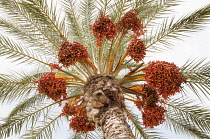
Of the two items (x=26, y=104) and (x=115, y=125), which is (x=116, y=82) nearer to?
(x=115, y=125)

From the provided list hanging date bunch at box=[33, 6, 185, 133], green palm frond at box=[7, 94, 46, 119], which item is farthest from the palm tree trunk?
green palm frond at box=[7, 94, 46, 119]

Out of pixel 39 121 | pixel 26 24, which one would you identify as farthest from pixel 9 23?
pixel 39 121

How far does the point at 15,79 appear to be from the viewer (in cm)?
632

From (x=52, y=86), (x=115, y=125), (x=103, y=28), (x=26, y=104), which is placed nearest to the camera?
(x=115, y=125)

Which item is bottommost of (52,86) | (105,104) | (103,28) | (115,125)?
(115,125)

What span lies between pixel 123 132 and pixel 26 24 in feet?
14.8

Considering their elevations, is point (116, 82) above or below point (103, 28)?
below

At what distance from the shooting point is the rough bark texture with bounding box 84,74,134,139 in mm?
4367

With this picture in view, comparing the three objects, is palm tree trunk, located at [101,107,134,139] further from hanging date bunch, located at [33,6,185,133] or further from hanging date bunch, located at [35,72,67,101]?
hanging date bunch, located at [35,72,67,101]

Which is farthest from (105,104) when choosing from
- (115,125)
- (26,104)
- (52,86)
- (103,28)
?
(26,104)

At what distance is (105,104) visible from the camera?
489 cm

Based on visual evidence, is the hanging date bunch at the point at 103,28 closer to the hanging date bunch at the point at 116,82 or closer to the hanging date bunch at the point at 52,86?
the hanging date bunch at the point at 116,82

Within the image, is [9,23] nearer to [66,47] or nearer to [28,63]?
[28,63]

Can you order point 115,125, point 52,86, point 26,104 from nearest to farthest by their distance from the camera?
point 115,125 < point 52,86 < point 26,104
